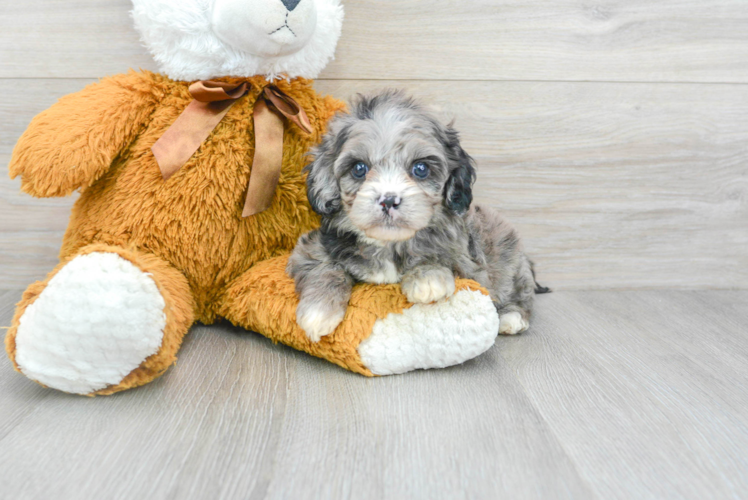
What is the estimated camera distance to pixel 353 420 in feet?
4.35

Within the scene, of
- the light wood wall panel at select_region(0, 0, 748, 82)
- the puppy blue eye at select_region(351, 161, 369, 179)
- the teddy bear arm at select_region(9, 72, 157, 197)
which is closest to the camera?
the puppy blue eye at select_region(351, 161, 369, 179)

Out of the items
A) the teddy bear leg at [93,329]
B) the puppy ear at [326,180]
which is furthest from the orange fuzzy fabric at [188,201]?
the puppy ear at [326,180]

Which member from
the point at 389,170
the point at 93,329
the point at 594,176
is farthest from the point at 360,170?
the point at 594,176

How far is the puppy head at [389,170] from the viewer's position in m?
1.37

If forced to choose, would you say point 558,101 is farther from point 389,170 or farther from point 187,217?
point 187,217

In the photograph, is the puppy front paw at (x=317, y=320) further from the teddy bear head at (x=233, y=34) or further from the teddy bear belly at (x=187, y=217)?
the teddy bear head at (x=233, y=34)

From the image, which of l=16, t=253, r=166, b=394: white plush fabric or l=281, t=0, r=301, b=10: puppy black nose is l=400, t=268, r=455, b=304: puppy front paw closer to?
l=16, t=253, r=166, b=394: white plush fabric

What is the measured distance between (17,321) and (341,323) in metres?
0.80

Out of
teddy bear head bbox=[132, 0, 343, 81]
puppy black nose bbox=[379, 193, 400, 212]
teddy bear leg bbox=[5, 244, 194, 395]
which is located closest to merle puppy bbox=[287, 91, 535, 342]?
puppy black nose bbox=[379, 193, 400, 212]

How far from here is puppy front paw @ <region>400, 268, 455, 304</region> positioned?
4.85 ft

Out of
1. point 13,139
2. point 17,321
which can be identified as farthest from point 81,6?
point 17,321

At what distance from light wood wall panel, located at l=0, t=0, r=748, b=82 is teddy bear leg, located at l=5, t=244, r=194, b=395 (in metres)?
0.98

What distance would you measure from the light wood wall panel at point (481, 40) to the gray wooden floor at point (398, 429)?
1.04 m

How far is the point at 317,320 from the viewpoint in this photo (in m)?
1.48
